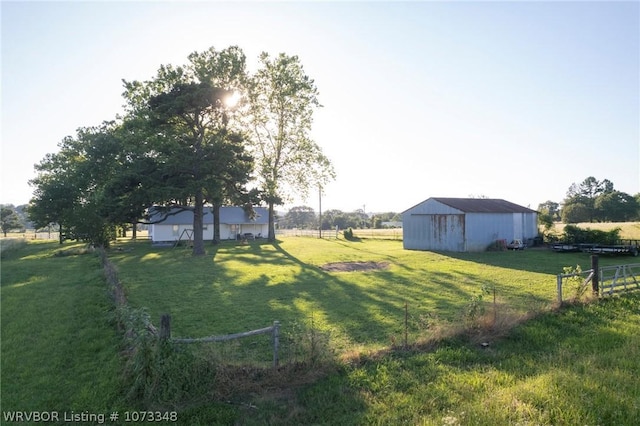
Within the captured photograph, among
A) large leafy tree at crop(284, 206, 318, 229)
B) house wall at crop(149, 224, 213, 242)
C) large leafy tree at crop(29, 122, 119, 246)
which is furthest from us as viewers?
large leafy tree at crop(284, 206, 318, 229)

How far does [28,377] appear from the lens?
259 inches

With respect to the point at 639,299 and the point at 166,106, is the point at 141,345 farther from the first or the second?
the point at 166,106

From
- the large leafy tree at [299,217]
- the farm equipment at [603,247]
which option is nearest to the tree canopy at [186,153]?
the farm equipment at [603,247]

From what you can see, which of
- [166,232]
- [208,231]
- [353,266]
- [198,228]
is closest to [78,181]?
[166,232]

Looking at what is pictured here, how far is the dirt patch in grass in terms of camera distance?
20.9m

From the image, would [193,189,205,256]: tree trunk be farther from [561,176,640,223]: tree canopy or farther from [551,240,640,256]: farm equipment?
[561,176,640,223]: tree canopy

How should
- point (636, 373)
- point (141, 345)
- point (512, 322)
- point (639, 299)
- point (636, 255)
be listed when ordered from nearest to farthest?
point (141, 345), point (636, 373), point (512, 322), point (639, 299), point (636, 255)

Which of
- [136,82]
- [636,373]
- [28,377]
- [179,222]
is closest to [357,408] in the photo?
[636,373]

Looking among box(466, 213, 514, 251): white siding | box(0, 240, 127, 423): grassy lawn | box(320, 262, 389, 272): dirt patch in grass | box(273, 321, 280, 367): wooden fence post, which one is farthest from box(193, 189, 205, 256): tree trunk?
box(273, 321, 280, 367): wooden fence post

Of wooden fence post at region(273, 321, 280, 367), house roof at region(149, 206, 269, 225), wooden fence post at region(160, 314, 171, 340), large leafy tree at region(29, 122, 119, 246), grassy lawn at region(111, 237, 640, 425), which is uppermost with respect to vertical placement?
large leafy tree at region(29, 122, 119, 246)

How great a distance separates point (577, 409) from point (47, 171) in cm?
5517

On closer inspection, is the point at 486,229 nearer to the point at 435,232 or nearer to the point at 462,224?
the point at 462,224

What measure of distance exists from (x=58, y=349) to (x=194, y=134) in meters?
24.3

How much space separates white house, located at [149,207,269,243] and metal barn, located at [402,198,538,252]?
54.5 ft
